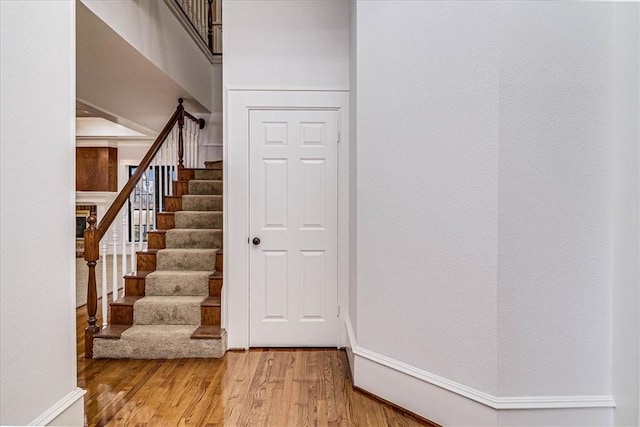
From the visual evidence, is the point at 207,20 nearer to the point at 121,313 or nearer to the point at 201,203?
the point at 201,203

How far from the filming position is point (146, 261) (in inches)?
166

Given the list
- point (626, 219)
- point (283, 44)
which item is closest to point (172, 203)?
point (283, 44)

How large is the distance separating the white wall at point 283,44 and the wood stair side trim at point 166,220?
178 cm

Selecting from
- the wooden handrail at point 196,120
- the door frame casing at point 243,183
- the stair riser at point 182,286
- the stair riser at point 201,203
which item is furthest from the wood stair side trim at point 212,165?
the door frame casing at point 243,183

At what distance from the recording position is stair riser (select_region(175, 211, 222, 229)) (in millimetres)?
4734

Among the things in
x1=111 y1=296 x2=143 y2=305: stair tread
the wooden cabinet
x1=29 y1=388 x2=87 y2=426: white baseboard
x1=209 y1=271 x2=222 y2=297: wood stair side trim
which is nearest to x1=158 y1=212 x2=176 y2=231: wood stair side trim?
x1=111 y1=296 x2=143 y2=305: stair tread

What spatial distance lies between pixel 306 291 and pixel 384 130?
158 cm

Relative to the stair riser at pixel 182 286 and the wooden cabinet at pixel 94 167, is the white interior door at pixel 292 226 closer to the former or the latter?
the stair riser at pixel 182 286

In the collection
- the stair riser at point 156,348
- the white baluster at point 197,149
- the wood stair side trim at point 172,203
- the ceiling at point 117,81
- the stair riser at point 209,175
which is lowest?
the stair riser at point 156,348

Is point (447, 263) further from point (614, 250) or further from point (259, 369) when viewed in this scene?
point (259, 369)

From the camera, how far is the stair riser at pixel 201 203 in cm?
498

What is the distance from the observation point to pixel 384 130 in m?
2.70

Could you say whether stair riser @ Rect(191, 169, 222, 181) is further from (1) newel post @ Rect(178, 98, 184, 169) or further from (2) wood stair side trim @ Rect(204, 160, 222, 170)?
(2) wood stair side trim @ Rect(204, 160, 222, 170)

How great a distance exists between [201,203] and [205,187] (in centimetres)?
31
